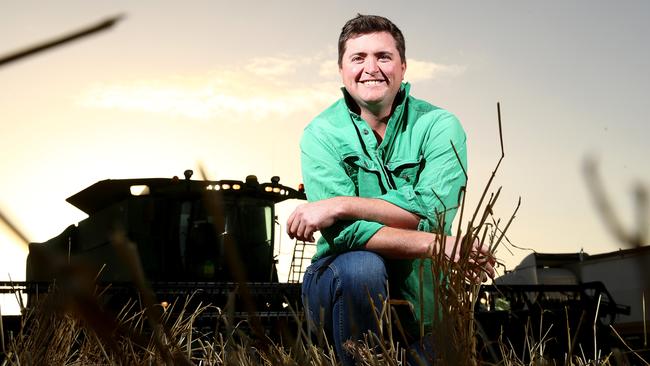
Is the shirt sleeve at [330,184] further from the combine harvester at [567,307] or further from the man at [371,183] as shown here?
the combine harvester at [567,307]

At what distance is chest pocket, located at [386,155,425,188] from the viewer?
8.81 ft

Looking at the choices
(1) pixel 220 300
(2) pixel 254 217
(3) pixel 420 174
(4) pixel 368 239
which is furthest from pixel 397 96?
(2) pixel 254 217

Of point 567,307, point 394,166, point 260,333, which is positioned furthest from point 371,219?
point 567,307

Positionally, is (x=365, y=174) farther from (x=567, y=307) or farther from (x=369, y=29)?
(x=567, y=307)

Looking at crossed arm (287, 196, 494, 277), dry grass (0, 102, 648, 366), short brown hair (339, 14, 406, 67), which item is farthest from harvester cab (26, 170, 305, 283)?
crossed arm (287, 196, 494, 277)

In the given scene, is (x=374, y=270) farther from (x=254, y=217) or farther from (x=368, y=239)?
(x=254, y=217)

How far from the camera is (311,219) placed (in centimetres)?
240

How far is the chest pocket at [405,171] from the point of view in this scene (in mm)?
2686

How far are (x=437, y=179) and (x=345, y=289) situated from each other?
450 mm

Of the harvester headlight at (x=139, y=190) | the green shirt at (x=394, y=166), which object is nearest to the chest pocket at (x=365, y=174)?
the green shirt at (x=394, y=166)

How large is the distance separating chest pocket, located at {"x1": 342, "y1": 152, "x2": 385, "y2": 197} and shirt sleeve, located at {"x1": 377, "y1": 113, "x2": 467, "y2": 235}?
11cm

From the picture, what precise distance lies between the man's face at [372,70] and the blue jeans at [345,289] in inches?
21.6

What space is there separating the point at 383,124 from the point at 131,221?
995 cm

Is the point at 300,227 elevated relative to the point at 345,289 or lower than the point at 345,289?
elevated
